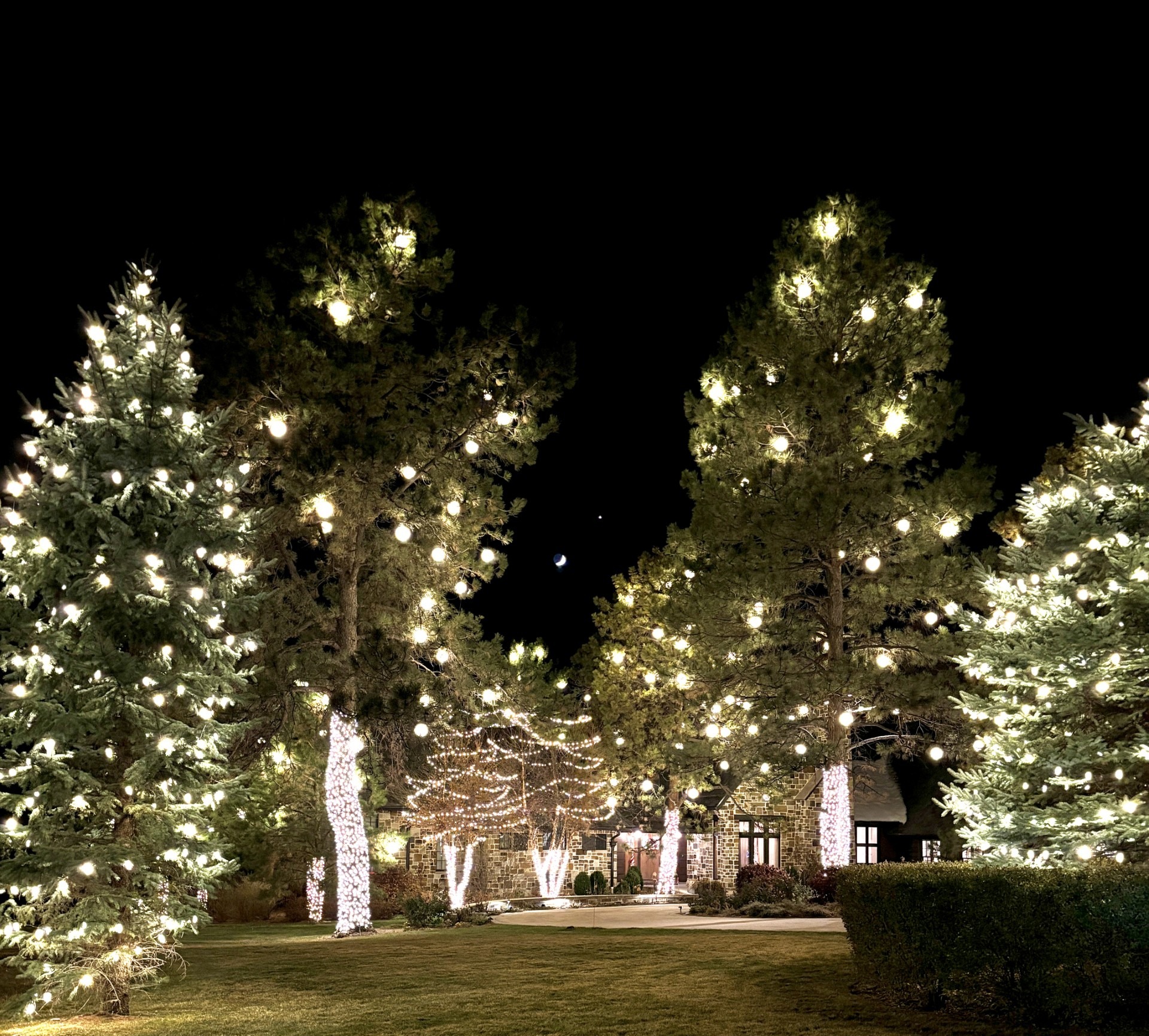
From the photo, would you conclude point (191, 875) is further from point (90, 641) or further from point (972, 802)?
point (972, 802)

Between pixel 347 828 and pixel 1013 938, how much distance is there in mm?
14147

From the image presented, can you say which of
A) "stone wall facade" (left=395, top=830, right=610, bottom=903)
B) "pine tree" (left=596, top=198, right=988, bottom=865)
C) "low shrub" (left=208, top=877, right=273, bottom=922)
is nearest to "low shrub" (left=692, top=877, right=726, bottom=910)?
"pine tree" (left=596, top=198, right=988, bottom=865)

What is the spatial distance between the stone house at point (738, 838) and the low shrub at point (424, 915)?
9.85m

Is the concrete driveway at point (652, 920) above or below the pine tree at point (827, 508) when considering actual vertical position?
below

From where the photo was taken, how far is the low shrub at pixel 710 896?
1001 inches

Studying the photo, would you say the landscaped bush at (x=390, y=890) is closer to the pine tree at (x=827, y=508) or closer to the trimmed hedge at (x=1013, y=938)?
the pine tree at (x=827, y=508)

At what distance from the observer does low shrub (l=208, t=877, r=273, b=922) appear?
3512cm

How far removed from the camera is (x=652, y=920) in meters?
23.8

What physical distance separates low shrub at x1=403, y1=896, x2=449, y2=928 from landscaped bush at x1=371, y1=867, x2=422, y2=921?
8.98 metres

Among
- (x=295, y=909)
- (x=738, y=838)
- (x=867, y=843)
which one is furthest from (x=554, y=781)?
(x=867, y=843)

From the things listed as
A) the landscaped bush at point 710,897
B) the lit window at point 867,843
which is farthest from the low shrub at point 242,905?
the lit window at point 867,843

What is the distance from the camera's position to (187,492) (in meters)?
12.7

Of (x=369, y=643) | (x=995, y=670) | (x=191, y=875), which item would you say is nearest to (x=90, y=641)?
(x=191, y=875)

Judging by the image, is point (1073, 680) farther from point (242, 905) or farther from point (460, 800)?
point (242, 905)
